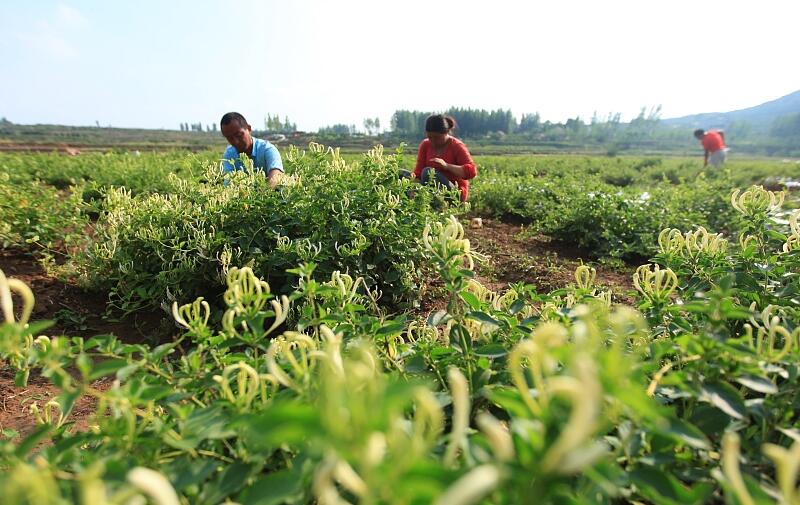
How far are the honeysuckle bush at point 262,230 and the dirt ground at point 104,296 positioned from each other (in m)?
0.20

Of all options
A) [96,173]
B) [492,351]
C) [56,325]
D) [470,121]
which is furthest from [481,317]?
[470,121]

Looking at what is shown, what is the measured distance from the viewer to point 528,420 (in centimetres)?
53

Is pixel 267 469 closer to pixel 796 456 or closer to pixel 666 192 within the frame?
pixel 796 456

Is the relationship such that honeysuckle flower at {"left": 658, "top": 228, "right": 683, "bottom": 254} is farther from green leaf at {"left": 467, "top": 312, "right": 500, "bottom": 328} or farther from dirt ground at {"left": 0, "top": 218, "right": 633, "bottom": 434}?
dirt ground at {"left": 0, "top": 218, "right": 633, "bottom": 434}

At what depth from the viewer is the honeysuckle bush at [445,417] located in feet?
1.30

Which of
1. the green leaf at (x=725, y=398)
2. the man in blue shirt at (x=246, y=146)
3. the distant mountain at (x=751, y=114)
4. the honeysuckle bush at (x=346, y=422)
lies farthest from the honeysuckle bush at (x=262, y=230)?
the distant mountain at (x=751, y=114)

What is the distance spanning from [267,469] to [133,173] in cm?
754

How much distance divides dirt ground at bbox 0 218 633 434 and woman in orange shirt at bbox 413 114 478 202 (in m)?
0.88

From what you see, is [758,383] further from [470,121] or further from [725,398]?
[470,121]

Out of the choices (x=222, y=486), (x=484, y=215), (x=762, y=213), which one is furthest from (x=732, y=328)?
(x=484, y=215)

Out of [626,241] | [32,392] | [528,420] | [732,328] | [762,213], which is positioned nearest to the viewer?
[528,420]

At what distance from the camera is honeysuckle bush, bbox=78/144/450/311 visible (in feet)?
8.79

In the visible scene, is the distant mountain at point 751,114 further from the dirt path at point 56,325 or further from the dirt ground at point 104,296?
the dirt path at point 56,325

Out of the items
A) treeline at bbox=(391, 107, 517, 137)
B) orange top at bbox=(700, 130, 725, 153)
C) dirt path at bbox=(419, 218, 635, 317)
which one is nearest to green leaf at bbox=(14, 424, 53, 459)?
dirt path at bbox=(419, 218, 635, 317)
